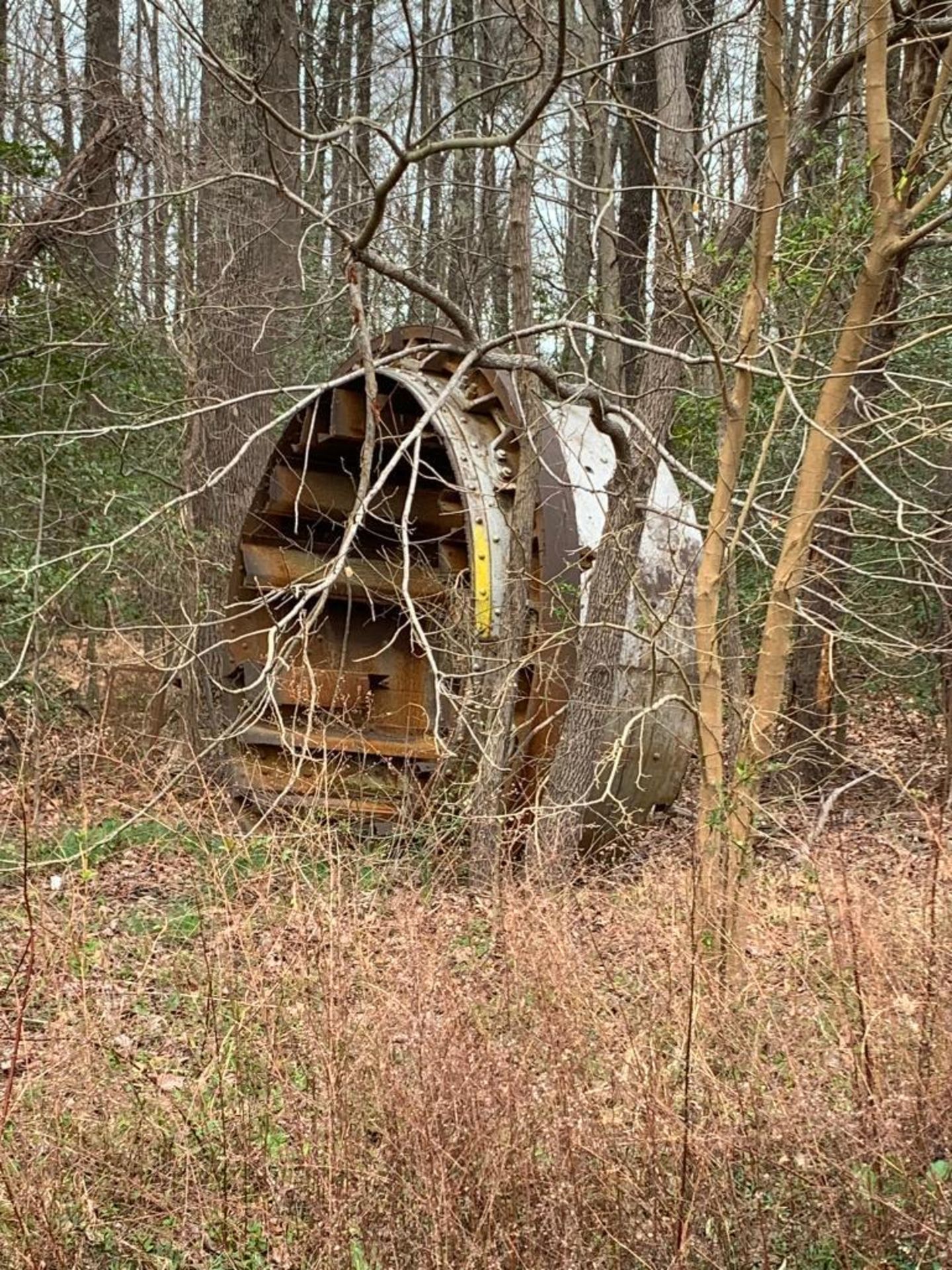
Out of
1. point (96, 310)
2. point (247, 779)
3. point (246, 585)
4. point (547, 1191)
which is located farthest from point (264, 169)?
point (547, 1191)

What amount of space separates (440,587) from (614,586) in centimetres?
174

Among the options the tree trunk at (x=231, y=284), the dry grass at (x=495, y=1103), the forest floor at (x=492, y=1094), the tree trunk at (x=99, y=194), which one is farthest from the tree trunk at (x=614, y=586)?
the tree trunk at (x=99, y=194)

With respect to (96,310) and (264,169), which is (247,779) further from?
(264,169)

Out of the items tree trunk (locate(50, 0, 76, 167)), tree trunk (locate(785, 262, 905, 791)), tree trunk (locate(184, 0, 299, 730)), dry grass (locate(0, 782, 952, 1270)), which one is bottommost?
dry grass (locate(0, 782, 952, 1270))

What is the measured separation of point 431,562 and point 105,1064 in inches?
228

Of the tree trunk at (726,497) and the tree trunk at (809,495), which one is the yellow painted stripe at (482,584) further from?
the tree trunk at (809,495)

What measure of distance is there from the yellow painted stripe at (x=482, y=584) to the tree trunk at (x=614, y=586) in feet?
1.86

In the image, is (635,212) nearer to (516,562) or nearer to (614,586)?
(516,562)

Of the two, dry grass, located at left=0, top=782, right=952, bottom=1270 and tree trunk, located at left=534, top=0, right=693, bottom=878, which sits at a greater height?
tree trunk, located at left=534, top=0, right=693, bottom=878

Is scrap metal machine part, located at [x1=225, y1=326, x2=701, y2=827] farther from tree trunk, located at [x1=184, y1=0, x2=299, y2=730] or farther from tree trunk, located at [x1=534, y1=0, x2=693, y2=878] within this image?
tree trunk, located at [x1=184, y1=0, x2=299, y2=730]

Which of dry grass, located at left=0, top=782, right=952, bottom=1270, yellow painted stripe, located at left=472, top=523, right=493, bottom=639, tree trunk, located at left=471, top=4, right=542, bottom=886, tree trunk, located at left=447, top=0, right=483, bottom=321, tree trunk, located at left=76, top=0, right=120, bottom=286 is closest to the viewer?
dry grass, located at left=0, top=782, right=952, bottom=1270

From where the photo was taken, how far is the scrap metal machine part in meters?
6.88

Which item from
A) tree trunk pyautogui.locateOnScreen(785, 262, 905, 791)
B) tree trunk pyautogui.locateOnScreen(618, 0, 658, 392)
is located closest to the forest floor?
tree trunk pyautogui.locateOnScreen(785, 262, 905, 791)

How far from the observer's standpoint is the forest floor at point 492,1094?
10.8 ft
